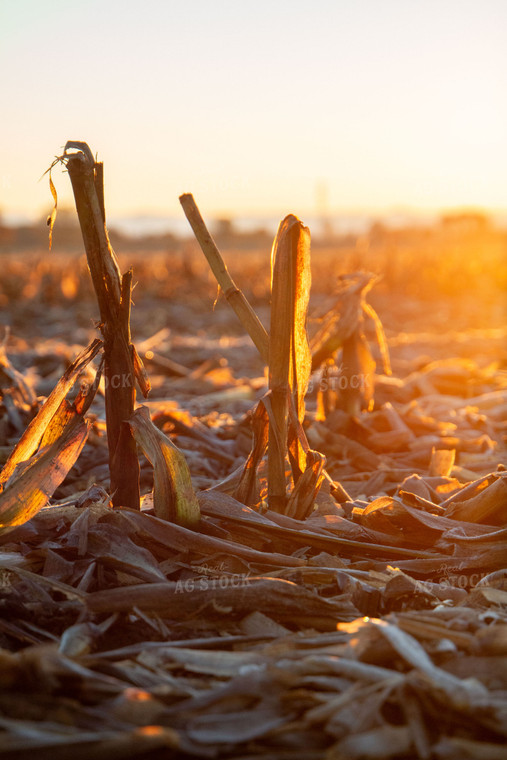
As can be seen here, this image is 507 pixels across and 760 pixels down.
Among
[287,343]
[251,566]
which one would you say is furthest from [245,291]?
[251,566]

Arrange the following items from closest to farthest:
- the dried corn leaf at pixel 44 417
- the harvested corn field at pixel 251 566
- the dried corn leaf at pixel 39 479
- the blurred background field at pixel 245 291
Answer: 1. the harvested corn field at pixel 251 566
2. the dried corn leaf at pixel 39 479
3. the dried corn leaf at pixel 44 417
4. the blurred background field at pixel 245 291

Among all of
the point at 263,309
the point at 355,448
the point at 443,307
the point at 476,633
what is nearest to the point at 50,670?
the point at 476,633

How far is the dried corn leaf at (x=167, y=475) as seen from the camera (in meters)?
2.03

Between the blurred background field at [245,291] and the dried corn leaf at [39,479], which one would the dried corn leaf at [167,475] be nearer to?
the dried corn leaf at [39,479]

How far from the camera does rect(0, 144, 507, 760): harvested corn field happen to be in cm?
136

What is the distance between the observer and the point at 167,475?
2.04m

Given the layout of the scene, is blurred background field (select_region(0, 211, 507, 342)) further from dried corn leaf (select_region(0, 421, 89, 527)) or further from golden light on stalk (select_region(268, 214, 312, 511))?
dried corn leaf (select_region(0, 421, 89, 527))

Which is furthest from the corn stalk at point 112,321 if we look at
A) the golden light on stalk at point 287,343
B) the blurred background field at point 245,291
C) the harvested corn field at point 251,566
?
the blurred background field at point 245,291

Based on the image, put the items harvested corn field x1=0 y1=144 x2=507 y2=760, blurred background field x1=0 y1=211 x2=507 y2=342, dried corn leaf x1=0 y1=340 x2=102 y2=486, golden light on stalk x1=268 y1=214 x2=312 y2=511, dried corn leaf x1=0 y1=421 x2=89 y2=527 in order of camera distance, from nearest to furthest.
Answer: harvested corn field x1=0 y1=144 x2=507 y2=760, dried corn leaf x1=0 y1=421 x2=89 y2=527, dried corn leaf x1=0 y1=340 x2=102 y2=486, golden light on stalk x1=268 y1=214 x2=312 y2=511, blurred background field x1=0 y1=211 x2=507 y2=342

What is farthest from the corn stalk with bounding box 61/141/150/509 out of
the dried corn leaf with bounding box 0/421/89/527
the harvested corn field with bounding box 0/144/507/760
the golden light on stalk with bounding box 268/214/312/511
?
the golden light on stalk with bounding box 268/214/312/511

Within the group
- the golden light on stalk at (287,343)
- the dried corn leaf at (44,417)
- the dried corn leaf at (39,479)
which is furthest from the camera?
the golden light on stalk at (287,343)

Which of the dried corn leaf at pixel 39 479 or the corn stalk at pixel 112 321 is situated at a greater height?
the corn stalk at pixel 112 321

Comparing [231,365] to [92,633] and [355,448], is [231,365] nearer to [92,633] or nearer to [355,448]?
[355,448]

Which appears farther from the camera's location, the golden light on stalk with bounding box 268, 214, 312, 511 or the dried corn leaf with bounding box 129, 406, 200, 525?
the golden light on stalk with bounding box 268, 214, 312, 511
